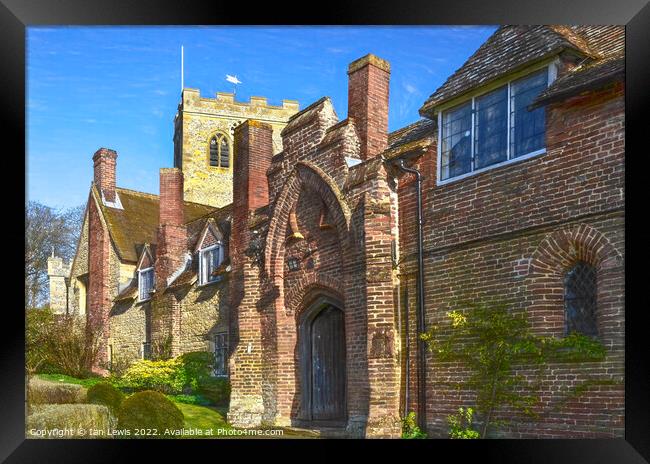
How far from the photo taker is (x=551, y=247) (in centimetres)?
977

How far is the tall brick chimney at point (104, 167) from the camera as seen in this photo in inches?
500

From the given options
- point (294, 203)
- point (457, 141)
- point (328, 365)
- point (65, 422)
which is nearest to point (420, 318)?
point (328, 365)

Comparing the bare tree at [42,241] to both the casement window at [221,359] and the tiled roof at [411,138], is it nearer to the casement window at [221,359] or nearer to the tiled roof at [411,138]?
the casement window at [221,359]

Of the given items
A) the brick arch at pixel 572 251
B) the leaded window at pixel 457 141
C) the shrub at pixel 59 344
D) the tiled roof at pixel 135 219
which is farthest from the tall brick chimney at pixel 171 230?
the brick arch at pixel 572 251

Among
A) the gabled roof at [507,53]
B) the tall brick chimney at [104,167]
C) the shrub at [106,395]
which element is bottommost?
the shrub at [106,395]

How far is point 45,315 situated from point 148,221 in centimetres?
288

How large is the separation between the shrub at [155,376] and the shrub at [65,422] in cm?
108

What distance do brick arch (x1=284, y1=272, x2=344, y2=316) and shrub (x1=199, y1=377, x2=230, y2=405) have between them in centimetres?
189

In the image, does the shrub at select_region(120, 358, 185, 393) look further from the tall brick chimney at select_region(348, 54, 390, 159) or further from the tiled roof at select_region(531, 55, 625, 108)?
the tiled roof at select_region(531, 55, 625, 108)

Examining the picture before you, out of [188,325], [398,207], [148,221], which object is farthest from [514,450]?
[148,221]

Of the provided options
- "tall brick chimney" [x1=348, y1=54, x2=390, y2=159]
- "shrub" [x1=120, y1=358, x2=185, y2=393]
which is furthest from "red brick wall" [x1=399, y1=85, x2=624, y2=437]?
"shrub" [x1=120, y1=358, x2=185, y2=393]

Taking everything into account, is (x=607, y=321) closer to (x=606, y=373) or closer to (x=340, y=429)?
(x=606, y=373)

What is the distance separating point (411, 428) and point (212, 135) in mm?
7130
